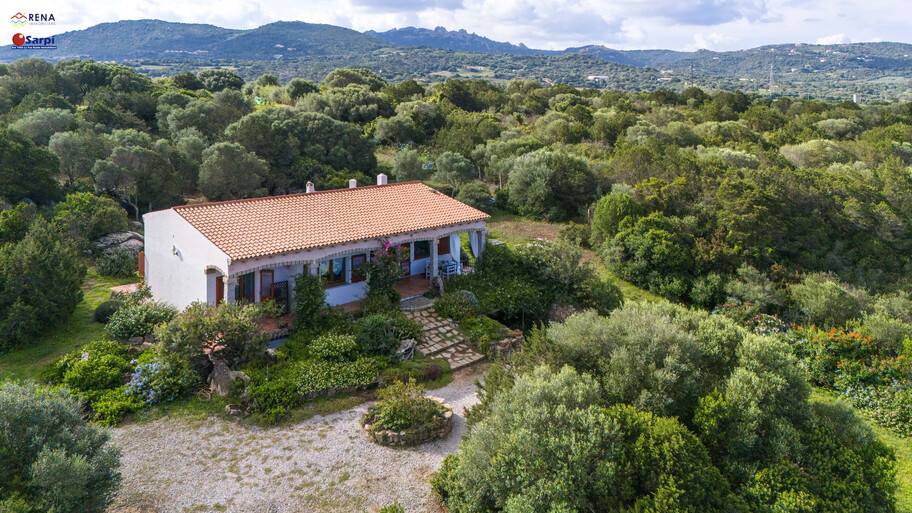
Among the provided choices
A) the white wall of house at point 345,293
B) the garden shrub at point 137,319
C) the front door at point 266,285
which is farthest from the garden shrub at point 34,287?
the white wall of house at point 345,293

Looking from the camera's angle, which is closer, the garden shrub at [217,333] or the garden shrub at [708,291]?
the garden shrub at [217,333]

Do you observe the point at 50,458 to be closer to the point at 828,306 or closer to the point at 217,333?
the point at 217,333

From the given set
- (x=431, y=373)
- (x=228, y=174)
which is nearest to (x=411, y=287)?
(x=431, y=373)

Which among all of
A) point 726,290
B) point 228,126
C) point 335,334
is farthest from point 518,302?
point 228,126

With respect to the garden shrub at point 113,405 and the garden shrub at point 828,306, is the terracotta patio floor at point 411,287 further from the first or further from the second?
the garden shrub at point 828,306

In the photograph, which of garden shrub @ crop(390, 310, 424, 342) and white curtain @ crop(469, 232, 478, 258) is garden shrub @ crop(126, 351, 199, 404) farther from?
white curtain @ crop(469, 232, 478, 258)

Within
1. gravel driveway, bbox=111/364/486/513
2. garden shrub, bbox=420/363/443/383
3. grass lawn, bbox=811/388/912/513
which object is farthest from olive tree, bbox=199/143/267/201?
grass lawn, bbox=811/388/912/513

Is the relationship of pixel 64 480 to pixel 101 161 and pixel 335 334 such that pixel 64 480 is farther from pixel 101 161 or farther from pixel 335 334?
pixel 101 161
